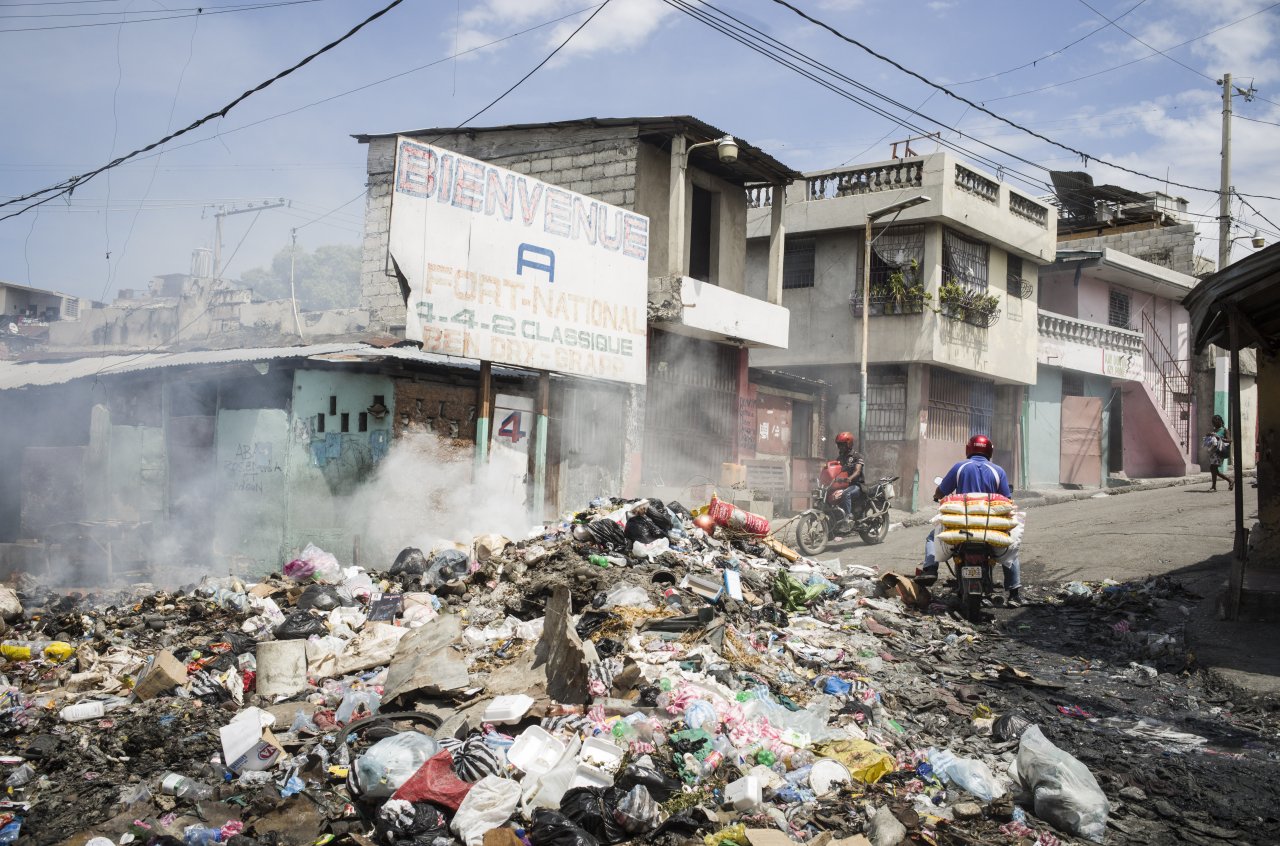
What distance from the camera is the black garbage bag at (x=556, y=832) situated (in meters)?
3.78

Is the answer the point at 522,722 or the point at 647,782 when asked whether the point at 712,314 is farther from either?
the point at 647,782

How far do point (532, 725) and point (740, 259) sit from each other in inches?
580

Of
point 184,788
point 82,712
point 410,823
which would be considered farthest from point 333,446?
point 410,823

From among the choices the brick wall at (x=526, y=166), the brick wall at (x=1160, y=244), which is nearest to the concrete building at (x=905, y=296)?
the brick wall at (x=526, y=166)

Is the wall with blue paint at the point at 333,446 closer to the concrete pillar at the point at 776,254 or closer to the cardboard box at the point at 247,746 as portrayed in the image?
the cardboard box at the point at 247,746

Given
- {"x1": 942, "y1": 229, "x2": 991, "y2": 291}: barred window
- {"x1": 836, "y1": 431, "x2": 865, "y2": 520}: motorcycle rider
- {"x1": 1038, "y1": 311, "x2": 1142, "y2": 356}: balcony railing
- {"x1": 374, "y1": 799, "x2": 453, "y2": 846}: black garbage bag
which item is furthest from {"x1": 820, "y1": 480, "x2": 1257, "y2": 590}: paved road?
{"x1": 374, "y1": 799, "x2": 453, "y2": 846}: black garbage bag

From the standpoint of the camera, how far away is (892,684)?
6.05m

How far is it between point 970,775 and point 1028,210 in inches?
852

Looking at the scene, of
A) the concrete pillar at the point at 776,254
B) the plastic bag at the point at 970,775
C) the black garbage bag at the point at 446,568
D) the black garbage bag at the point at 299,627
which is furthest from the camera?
the concrete pillar at the point at 776,254

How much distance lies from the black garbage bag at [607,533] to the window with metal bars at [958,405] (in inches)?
544

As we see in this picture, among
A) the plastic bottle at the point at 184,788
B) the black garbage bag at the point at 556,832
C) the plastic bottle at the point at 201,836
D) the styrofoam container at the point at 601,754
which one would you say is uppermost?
the styrofoam container at the point at 601,754

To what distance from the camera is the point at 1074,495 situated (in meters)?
21.7

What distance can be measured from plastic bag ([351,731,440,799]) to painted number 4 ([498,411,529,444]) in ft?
23.0

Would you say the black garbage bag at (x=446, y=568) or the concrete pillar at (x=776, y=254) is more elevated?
the concrete pillar at (x=776, y=254)
